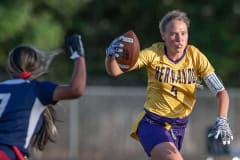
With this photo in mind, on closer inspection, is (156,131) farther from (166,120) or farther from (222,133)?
(222,133)

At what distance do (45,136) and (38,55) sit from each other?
63 cm

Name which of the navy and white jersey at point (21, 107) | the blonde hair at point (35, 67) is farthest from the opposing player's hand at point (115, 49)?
the navy and white jersey at point (21, 107)

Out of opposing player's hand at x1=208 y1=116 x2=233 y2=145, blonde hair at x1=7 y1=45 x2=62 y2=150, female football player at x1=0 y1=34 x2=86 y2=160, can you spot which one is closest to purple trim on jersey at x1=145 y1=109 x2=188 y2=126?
opposing player's hand at x1=208 y1=116 x2=233 y2=145

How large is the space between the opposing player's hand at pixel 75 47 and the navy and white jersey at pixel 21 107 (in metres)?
0.26

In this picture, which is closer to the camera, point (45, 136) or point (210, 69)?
point (45, 136)

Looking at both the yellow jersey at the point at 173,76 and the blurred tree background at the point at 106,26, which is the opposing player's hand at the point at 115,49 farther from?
the blurred tree background at the point at 106,26

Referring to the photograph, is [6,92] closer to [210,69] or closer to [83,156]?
[210,69]

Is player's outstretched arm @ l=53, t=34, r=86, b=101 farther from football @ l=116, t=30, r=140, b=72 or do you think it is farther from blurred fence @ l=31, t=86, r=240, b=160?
blurred fence @ l=31, t=86, r=240, b=160

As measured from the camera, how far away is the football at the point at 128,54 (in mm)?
8297

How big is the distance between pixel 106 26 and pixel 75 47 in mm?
21082

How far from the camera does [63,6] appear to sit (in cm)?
2484

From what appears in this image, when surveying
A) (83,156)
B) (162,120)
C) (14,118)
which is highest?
(14,118)

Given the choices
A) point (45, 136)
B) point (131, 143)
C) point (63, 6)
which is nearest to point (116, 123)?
point (131, 143)

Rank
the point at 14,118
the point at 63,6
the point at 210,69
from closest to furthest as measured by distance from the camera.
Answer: the point at 14,118 < the point at 210,69 < the point at 63,6
